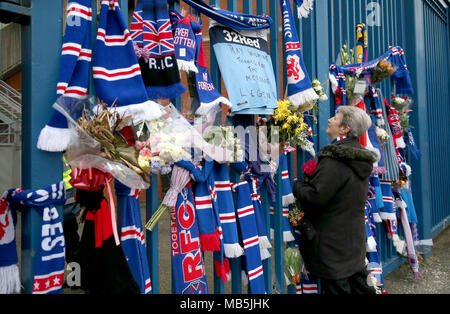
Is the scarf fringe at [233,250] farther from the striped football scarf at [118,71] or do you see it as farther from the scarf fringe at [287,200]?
the striped football scarf at [118,71]

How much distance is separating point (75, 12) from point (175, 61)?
57cm

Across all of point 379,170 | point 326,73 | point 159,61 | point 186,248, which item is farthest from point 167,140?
point 379,170

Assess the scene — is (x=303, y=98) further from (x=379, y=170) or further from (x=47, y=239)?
(x=47, y=239)

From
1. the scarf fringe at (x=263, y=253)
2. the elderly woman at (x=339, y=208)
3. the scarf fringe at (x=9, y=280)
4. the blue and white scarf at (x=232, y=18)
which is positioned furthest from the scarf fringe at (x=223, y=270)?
the blue and white scarf at (x=232, y=18)

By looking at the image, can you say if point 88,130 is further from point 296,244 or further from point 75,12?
point 296,244

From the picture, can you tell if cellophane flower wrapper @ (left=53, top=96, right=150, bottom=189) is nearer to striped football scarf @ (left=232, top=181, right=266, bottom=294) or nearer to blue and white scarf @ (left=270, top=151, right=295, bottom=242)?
striped football scarf @ (left=232, top=181, right=266, bottom=294)

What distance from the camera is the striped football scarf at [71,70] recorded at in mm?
1723

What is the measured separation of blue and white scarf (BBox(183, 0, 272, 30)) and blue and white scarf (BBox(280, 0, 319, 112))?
0.31 m

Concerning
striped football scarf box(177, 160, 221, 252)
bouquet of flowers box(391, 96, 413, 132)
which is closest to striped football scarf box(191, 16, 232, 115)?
striped football scarf box(177, 160, 221, 252)

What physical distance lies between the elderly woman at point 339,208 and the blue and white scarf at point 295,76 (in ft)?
1.15

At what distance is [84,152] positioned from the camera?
163 centimetres

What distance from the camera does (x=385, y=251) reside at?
15.9ft

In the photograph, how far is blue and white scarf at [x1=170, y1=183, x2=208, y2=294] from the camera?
2203 mm
